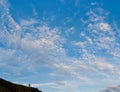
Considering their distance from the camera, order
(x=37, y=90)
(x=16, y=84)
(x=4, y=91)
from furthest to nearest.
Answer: (x=37, y=90) < (x=16, y=84) < (x=4, y=91)

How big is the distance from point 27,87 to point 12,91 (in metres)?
4.36

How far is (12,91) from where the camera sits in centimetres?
5066

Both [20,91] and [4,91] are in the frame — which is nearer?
[4,91]

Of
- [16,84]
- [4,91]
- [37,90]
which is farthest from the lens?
[37,90]

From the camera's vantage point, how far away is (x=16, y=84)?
171ft

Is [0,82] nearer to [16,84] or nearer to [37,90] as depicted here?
[16,84]

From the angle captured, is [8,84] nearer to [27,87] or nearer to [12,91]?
[12,91]

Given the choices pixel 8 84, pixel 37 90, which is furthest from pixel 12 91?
pixel 37 90

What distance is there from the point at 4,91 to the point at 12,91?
77.1 inches

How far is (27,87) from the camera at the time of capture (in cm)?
5434

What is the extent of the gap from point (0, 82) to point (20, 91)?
5.06 m

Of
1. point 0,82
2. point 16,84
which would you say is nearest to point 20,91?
point 16,84

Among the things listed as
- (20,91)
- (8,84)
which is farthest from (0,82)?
(20,91)

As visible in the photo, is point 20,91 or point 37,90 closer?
point 20,91
